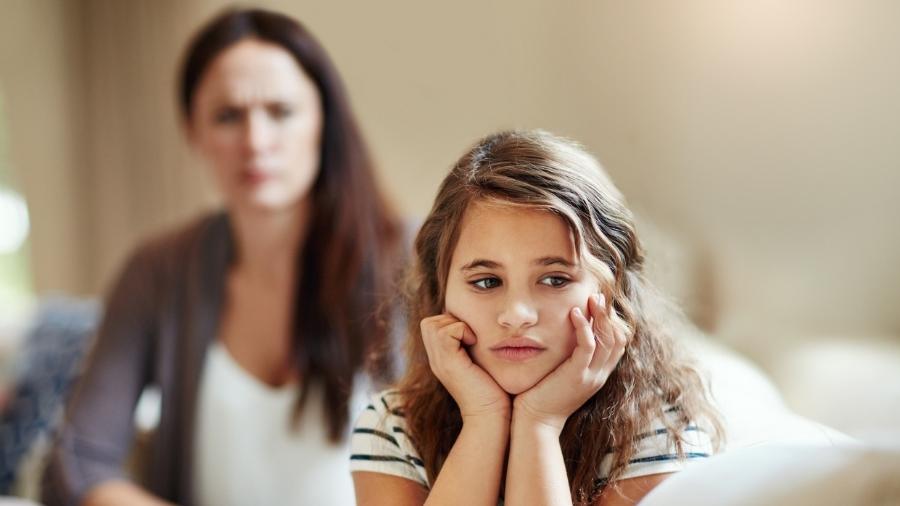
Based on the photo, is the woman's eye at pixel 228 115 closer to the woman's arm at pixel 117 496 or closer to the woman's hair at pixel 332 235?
the woman's hair at pixel 332 235

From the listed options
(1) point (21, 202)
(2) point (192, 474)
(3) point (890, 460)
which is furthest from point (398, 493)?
(1) point (21, 202)

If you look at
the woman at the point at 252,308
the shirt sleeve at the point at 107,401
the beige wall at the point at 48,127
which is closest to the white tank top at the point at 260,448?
the woman at the point at 252,308

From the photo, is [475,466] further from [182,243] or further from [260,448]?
[182,243]

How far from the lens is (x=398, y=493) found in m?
0.59

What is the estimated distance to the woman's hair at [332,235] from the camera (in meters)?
0.97

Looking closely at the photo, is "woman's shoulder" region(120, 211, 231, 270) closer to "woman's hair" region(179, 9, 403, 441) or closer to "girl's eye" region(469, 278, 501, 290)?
"woman's hair" region(179, 9, 403, 441)

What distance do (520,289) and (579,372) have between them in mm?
66

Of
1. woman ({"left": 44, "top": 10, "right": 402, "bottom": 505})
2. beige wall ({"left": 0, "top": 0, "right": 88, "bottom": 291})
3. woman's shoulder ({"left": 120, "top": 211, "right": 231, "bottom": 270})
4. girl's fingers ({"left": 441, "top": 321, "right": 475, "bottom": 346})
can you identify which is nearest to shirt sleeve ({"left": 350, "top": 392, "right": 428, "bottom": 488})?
girl's fingers ({"left": 441, "top": 321, "right": 475, "bottom": 346})

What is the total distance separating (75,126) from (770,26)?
1.84 meters

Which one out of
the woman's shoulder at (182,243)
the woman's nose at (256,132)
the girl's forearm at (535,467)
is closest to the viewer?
the girl's forearm at (535,467)

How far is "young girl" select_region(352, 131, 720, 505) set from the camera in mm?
521

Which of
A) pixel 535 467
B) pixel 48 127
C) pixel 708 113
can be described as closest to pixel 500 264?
pixel 535 467

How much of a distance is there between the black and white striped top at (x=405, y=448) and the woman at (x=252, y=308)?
319 millimetres

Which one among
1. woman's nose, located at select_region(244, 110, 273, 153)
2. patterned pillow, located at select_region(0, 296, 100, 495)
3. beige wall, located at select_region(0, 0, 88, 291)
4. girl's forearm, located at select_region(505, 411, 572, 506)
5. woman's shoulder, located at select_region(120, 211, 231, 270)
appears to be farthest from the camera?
beige wall, located at select_region(0, 0, 88, 291)
